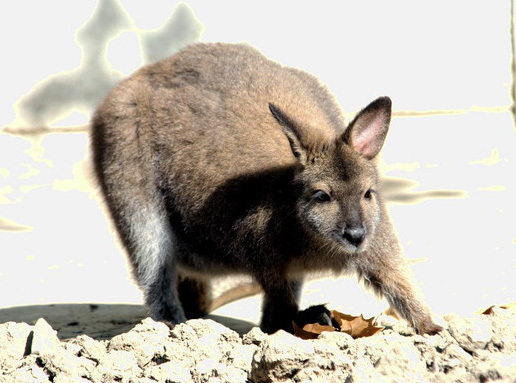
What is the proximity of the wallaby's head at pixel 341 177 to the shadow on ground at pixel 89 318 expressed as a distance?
3.75ft

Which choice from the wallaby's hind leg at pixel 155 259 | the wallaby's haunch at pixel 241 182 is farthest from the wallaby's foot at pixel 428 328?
the wallaby's hind leg at pixel 155 259

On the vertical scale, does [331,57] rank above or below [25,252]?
above

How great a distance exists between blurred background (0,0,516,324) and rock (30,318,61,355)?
13.3 feet

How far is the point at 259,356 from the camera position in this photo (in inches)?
160

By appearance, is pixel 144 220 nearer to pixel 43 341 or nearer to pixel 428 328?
pixel 43 341

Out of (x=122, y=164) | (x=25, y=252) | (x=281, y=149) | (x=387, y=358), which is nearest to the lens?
(x=387, y=358)

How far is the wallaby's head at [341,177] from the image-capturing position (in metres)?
4.91

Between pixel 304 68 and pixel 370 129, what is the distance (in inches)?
216

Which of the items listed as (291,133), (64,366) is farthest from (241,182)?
(64,366)

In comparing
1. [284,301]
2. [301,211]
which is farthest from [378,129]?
[284,301]

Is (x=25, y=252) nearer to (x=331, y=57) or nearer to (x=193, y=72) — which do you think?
(x=193, y=72)

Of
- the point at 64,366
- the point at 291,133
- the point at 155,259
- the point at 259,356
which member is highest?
the point at 291,133

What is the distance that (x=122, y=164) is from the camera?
5980mm

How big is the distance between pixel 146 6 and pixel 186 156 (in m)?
4.93
